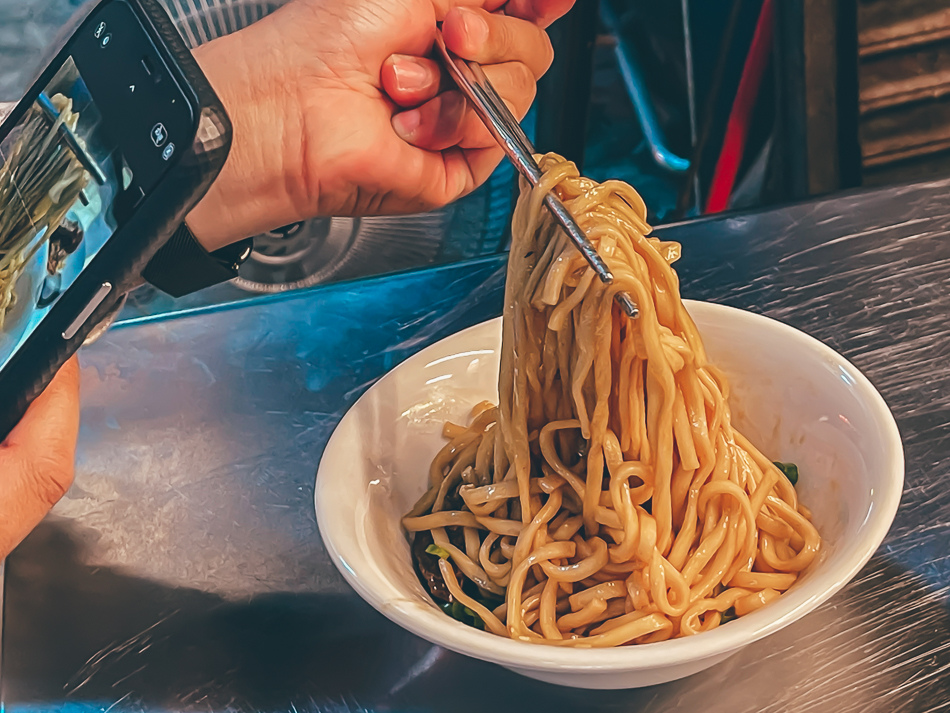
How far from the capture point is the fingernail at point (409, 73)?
1.18 metres

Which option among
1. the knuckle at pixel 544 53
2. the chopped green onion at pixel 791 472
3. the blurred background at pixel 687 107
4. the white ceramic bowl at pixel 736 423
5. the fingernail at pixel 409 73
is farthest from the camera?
the blurred background at pixel 687 107

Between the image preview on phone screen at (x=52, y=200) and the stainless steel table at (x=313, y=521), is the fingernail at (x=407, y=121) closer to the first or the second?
the stainless steel table at (x=313, y=521)

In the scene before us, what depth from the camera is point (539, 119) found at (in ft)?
6.86

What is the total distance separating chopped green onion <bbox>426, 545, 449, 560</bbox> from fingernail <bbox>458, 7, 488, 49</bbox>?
648 millimetres

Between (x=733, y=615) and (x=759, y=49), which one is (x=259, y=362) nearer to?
(x=733, y=615)

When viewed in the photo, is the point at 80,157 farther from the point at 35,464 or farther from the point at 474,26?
the point at 474,26

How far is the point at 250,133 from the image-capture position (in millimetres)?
1208

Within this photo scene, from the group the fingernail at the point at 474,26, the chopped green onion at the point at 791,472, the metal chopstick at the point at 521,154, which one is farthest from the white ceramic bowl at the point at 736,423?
the fingernail at the point at 474,26

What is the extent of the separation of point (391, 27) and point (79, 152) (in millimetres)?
490

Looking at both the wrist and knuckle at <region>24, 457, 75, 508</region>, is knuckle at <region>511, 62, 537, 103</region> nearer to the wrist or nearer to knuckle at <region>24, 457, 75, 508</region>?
the wrist

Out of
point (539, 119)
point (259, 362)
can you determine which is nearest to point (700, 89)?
point (539, 119)

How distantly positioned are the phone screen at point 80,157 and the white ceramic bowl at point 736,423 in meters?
0.34

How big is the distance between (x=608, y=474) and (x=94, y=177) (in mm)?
636

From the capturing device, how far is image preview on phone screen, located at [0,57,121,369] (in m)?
0.81
